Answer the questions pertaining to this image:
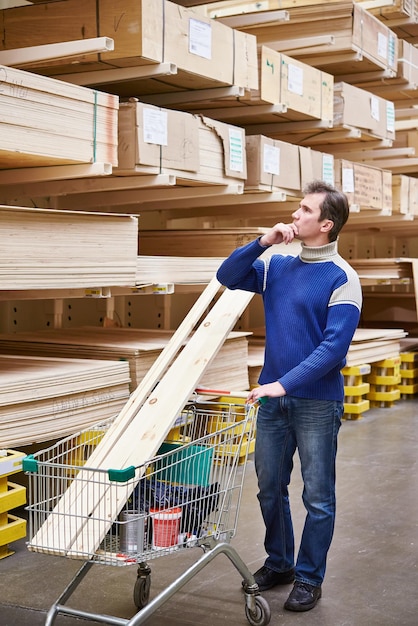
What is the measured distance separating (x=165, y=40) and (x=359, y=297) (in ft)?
8.01

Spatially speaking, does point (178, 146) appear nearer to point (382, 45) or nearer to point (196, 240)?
point (196, 240)

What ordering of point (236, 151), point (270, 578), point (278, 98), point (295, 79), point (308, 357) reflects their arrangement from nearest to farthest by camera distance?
1. point (308, 357)
2. point (270, 578)
3. point (236, 151)
4. point (278, 98)
5. point (295, 79)

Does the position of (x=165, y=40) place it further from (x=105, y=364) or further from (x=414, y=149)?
(x=414, y=149)

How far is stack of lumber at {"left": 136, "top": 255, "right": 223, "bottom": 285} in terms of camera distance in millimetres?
5996

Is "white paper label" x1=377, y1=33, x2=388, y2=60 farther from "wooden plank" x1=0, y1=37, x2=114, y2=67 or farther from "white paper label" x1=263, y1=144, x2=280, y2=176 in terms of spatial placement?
"wooden plank" x1=0, y1=37, x2=114, y2=67

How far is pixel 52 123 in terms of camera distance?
4840 millimetres

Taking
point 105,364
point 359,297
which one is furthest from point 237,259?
point 105,364

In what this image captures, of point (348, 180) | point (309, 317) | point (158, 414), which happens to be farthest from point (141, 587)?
point (348, 180)

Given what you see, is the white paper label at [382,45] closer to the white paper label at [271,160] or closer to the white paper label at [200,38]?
the white paper label at [271,160]

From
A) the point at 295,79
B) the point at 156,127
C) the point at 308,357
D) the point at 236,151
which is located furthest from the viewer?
the point at 295,79

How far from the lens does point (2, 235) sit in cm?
465

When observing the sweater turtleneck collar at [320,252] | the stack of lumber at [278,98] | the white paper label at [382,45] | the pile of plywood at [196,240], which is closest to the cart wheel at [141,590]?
the sweater turtleneck collar at [320,252]

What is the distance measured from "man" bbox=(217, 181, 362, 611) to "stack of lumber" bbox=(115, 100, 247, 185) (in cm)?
170

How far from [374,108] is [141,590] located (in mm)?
5756
